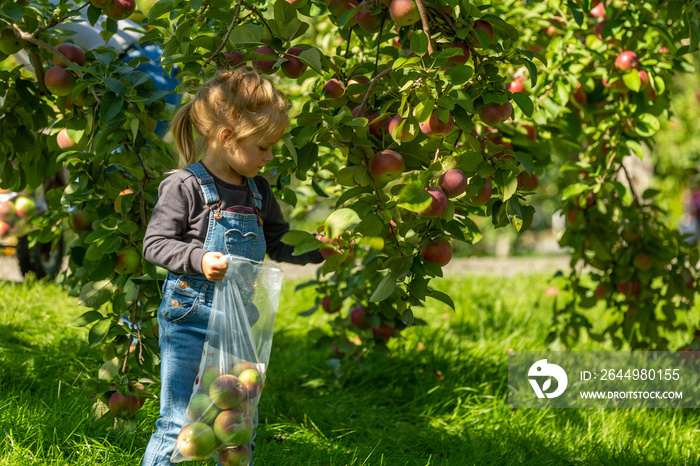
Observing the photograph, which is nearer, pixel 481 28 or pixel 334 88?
pixel 481 28

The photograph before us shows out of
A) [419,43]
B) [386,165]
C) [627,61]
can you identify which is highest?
[627,61]

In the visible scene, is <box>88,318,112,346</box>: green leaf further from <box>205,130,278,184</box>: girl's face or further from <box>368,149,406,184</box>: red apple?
<box>368,149,406,184</box>: red apple

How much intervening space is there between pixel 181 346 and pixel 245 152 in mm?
419

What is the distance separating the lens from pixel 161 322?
57.2 inches

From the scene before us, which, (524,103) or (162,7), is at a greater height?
(162,7)

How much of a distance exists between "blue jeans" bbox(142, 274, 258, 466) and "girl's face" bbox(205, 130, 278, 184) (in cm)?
25

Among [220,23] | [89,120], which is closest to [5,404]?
[89,120]

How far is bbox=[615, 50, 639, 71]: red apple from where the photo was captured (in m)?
2.12

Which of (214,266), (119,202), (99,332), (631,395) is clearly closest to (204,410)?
(214,266)

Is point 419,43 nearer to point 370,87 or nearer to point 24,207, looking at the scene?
point 370,87

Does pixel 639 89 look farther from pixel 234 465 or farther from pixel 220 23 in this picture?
pixel 234 465

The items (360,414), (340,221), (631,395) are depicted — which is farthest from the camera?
(631,395)

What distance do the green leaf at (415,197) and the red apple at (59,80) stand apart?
929mm

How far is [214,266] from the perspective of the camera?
1.28 metres
